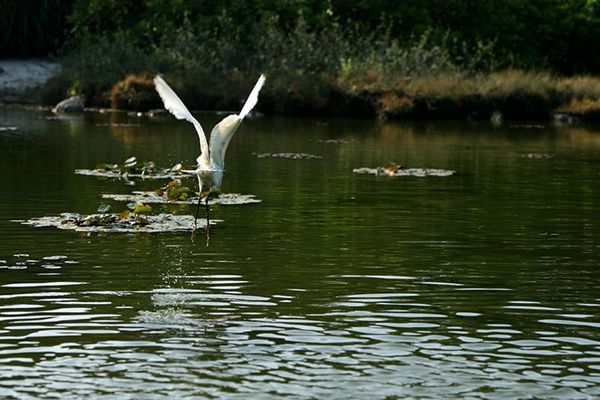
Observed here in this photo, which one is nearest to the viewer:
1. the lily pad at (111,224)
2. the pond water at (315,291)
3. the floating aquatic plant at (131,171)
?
the pond water at (315,291)

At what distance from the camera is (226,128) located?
45.3 ft

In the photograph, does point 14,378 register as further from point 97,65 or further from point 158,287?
point 97,65

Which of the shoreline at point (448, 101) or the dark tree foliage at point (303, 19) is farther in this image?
the dark tree foliage at point (303, 19)

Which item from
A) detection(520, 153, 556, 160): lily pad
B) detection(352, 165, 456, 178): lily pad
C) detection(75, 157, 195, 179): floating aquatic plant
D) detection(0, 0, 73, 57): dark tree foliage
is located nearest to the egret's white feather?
detection(75, 157, 195, 179): floating aquatic plant

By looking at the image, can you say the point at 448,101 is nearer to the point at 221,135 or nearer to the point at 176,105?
the point at 176,105

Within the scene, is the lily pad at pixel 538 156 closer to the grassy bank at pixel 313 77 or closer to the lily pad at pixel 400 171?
the lily pad at pixel 400 171

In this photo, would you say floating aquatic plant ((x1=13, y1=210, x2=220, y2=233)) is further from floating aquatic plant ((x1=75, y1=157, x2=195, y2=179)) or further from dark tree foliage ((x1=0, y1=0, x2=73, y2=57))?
dark tree foliage ((x1=0, y1=0, x2=73, y2=57))

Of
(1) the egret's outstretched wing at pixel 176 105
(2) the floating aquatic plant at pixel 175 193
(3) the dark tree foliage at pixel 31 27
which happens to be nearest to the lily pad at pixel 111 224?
(1) the egret's outstretched wing at pixel 176 105

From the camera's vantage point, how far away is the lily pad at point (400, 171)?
21.5m

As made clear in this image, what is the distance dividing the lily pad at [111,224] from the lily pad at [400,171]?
630 centimetres

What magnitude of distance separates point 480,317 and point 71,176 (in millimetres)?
10588

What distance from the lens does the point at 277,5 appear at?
42.0 m

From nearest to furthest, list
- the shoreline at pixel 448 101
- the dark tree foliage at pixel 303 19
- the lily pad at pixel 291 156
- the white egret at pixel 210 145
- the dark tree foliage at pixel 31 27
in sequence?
the white egret at pixel 210 145, the lily pad at pixel 291 156, the shoreline at pixel 448 101, the dark tree foliage at pixel 303 19, the dark tree foliage at pixel 31 27

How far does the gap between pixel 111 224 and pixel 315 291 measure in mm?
4036
